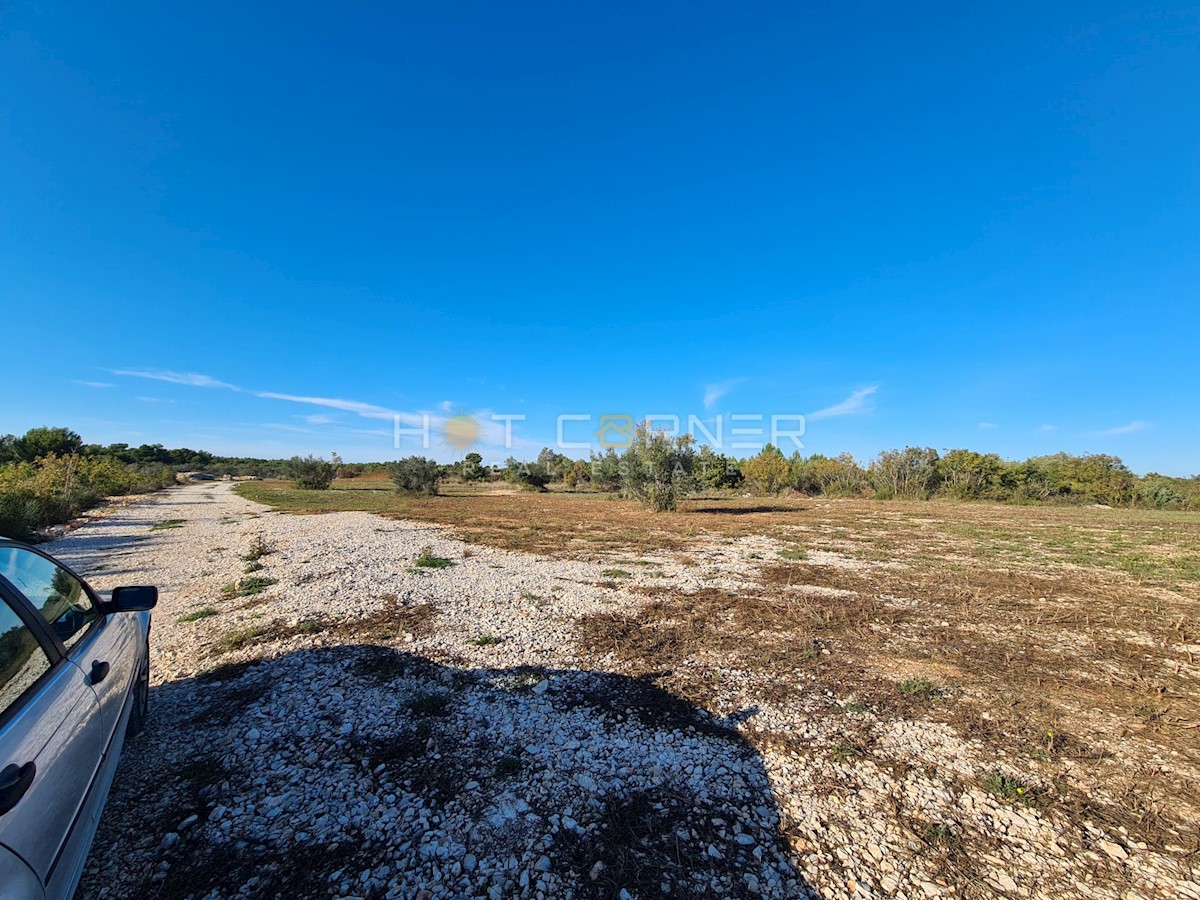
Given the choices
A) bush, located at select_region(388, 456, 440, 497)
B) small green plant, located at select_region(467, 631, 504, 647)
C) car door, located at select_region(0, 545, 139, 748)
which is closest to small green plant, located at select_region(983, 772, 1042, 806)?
small green plant, located at select_region(467, 631, 504, 647)

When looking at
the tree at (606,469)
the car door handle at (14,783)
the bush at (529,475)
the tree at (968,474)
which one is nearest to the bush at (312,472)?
the bush at (529,475)

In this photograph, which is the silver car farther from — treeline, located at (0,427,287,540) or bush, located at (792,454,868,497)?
bush, located at (792,454,868,497)

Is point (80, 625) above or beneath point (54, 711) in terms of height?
above

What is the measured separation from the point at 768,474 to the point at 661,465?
2580 centimetres

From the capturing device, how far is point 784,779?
3.45 m

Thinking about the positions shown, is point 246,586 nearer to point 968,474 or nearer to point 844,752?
point 844,752

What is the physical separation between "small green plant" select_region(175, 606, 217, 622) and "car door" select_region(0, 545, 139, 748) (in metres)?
4.30

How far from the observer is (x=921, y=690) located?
4863 mm

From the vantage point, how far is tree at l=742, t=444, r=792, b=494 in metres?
45.9

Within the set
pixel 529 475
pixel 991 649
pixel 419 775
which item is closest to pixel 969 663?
pixel 991 649

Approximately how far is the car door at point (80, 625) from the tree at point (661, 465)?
2248 cm

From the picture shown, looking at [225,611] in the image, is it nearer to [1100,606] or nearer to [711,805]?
[711,805]

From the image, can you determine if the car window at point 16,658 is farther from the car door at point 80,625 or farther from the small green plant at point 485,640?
the small green plant at point 485,640

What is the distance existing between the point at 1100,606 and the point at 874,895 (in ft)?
29.1
